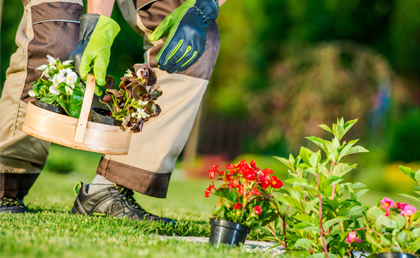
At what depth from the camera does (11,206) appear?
1.80m

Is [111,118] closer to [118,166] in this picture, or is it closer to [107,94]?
[107,94]

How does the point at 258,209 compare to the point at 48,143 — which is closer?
the point at 258,209

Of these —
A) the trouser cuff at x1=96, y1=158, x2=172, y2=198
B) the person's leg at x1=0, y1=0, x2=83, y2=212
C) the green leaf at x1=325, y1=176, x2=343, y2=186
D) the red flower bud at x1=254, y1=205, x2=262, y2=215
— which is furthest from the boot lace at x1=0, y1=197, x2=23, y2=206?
the green leaf at x1=325, y1=176, x2=343, y2=186

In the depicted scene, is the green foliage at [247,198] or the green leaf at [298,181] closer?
the green leaf at [298,181]

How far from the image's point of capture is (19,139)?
1.77 meters

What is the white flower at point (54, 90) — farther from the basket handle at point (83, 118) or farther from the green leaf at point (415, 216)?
the green leaf at point (415, 216)

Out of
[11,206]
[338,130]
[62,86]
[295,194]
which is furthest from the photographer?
[11,206]

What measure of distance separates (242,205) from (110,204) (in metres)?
0.75

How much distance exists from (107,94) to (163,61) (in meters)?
0.30

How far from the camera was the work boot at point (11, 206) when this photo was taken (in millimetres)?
1770

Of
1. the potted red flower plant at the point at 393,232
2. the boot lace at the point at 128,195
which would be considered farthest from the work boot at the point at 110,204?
the potted red flower plant at the point at 393,232

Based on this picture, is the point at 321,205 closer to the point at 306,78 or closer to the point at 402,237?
the point at 402,237

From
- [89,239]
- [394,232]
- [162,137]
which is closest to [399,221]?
[394,232]

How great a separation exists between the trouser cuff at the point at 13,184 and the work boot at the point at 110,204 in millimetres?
257
